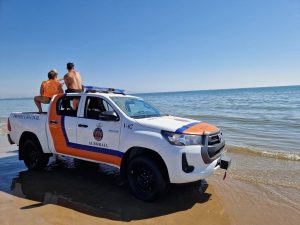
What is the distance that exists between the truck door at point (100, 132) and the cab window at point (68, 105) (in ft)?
1.07

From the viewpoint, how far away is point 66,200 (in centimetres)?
487

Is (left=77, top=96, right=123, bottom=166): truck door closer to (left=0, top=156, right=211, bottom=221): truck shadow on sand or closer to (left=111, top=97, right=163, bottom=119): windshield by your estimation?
(left=111, top=97, right=163, bottom=119): windshield

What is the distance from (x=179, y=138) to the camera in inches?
176

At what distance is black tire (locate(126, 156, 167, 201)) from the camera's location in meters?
A: 4.59

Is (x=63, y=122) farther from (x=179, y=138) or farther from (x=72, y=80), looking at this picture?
(x=179, y=138)

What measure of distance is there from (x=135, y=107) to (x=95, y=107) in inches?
35.1

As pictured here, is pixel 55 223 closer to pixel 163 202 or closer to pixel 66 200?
pixel 66 200

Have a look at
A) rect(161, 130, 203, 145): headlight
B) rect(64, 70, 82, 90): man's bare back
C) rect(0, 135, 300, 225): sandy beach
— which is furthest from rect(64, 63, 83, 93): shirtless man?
rect(161, 130, 203, 145): headlight

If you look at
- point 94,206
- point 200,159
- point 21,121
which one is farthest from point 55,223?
point 21,121

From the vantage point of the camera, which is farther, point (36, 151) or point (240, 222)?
point (36, 151)

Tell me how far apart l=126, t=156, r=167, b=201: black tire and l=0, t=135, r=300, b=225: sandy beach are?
0.16 metres

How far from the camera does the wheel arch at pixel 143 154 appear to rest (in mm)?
4656

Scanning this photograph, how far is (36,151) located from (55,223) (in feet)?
9.85

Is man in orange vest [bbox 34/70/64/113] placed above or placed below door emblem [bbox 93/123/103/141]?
above
